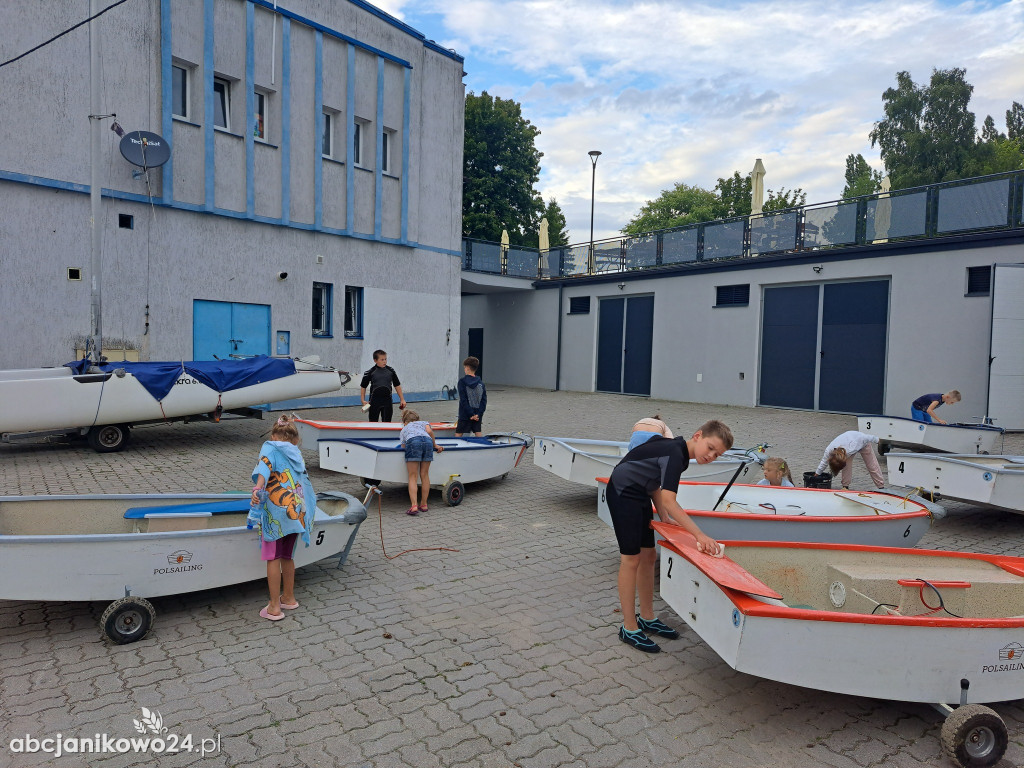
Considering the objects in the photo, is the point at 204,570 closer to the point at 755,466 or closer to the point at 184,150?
the point at 755,466

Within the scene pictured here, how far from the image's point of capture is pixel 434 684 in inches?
153

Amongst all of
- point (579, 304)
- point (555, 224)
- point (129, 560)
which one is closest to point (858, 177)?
point (555, 224)

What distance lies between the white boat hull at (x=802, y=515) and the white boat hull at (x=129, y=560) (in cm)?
295

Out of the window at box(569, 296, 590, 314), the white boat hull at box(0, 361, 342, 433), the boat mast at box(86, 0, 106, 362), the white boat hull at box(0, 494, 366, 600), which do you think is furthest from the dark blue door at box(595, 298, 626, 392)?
the white boat hull at box(0, 494, 366, 600)

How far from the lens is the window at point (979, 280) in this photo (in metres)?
15.7

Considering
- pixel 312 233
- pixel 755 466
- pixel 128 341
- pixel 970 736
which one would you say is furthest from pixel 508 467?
pixel 312 233

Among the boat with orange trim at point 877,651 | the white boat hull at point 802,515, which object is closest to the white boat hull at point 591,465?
the white boat hull at point 802,515

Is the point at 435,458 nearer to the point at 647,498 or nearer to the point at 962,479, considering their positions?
the point at 647,498

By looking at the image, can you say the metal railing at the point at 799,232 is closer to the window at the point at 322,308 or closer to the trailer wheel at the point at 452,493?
the window at the point at 322,308

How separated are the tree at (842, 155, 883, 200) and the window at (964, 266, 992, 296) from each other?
1626 inches

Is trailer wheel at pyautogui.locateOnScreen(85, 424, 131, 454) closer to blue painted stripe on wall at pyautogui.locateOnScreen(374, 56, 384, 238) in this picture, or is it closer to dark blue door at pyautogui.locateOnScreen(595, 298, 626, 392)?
blue painted stripe on wall at pyautogui.locateOnScreen(374, 56, 384, 238)

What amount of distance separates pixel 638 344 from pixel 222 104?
15.0m

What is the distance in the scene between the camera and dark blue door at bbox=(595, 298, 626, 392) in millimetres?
24656

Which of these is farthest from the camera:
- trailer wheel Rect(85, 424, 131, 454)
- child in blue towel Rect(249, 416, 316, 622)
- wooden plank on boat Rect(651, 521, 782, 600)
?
trailer wheel Rect(85, 424, 131, 454)
